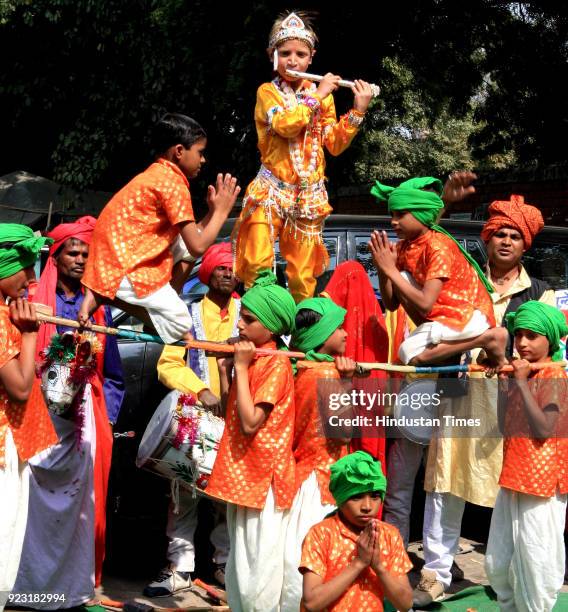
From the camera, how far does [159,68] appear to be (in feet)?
39.9

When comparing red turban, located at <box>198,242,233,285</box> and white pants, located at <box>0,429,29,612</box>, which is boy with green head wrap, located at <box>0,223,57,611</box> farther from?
red turban, located at <box>198,242,233,285</box>

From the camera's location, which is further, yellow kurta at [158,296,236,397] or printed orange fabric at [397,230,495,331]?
yellow kurta at [158,296,236,397]

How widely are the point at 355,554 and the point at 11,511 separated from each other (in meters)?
1.54

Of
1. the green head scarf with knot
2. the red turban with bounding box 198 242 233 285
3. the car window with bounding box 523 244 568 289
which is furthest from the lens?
the car window with bounding box 523 244 568 289

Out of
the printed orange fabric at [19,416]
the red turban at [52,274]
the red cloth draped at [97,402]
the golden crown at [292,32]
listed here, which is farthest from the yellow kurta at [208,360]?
the golden crown at [292,32]

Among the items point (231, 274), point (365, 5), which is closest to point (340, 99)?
point (365, 5)

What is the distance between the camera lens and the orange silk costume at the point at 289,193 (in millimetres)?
5863

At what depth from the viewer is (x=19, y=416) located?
4.43 metres

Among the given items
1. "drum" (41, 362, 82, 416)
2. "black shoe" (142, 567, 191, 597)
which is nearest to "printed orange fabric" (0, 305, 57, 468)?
"drum" (41, 362, 82, 416)

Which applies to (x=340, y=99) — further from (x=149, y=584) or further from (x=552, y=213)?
(x=149, y=584)

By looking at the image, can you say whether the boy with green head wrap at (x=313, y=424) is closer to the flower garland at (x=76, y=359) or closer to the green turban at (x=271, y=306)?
the green turban at (x=271, y=306)

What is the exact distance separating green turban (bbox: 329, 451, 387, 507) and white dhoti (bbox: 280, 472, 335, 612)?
26.3 inches

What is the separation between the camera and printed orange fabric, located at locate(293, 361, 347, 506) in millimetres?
4660

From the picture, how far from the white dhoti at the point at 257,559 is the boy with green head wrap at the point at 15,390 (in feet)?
3.13
